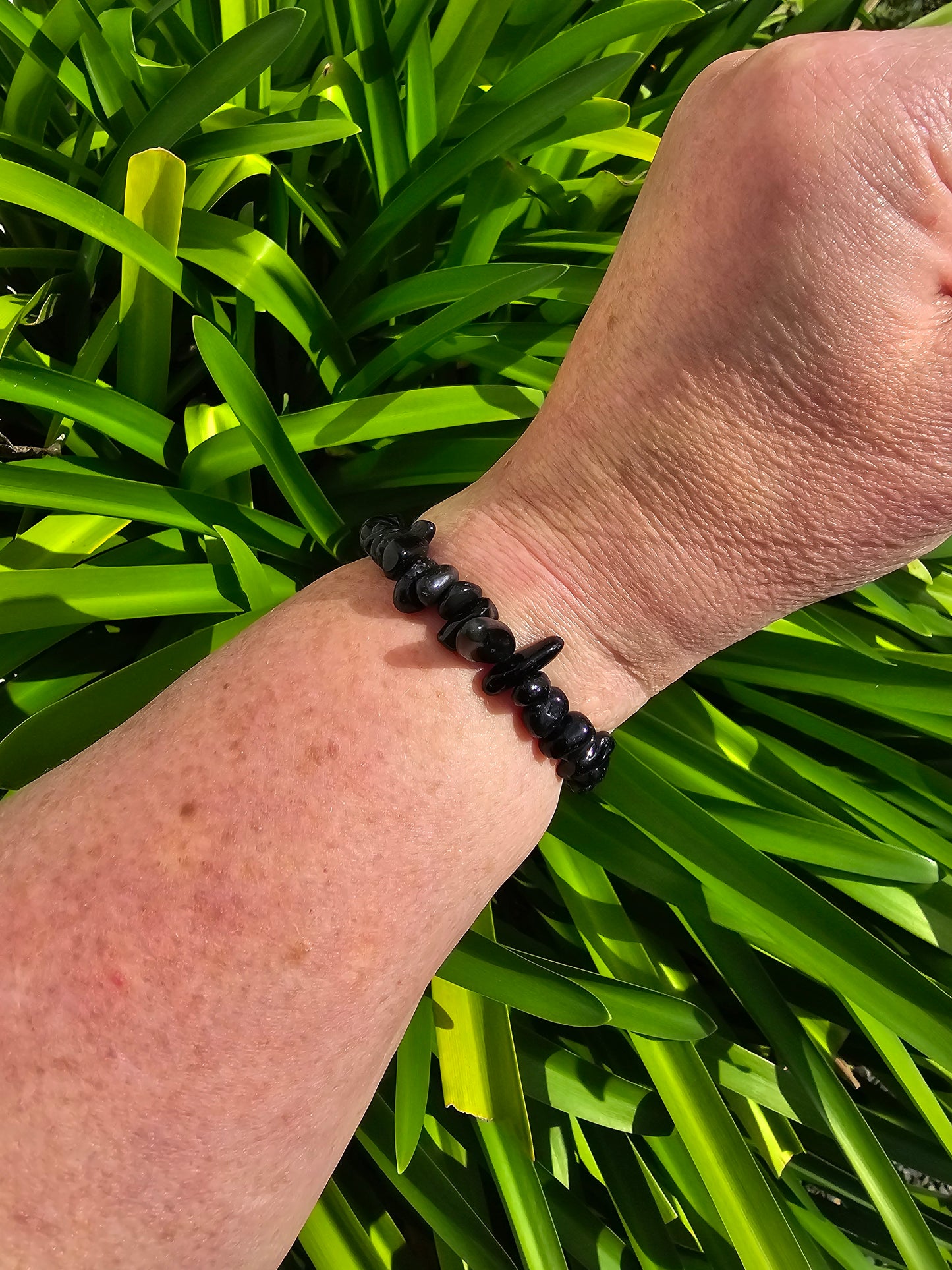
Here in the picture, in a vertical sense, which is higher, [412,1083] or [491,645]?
[491,645]

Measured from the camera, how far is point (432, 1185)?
657mm

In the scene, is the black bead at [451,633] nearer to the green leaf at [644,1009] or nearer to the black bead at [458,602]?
the black bead at [458,602]

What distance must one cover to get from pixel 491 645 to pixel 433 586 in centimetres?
5

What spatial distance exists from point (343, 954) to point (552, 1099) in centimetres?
41

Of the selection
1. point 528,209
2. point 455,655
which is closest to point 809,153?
point 455,655

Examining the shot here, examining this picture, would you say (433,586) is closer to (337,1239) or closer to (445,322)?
(445,322)

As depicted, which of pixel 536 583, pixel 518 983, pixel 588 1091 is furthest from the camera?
pixel 588 1091

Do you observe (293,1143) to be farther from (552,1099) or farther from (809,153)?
(809,153)

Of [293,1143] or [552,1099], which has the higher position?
[293,1143]

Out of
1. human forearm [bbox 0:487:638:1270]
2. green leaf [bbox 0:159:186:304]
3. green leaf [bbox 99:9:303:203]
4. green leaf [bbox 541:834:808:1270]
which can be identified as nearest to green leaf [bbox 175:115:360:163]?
green leaf [bbox 99:9:303:203]

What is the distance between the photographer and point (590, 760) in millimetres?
463

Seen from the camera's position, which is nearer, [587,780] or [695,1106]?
[587,780]

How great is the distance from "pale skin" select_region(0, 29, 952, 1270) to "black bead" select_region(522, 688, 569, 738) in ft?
0.06

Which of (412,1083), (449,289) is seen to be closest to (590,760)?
(412,1083)
